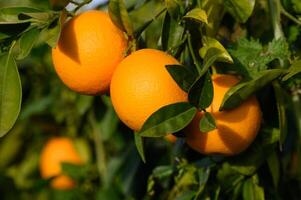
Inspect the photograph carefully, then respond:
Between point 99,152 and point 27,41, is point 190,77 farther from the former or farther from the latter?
point 99,152

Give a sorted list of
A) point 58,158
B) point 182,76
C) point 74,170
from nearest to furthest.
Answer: point 182,76 < point 74,170 < point 58,158

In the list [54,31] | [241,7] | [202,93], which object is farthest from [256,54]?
[54,31]

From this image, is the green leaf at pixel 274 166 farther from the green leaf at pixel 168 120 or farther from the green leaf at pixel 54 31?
the green leaf at pixel 54 31

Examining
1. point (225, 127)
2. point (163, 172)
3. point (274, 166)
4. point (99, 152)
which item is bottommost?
point (99, 152)

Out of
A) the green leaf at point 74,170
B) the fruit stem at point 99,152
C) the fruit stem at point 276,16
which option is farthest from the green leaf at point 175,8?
the green leaf at point 74,170

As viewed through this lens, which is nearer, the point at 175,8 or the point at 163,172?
the point at 175,8

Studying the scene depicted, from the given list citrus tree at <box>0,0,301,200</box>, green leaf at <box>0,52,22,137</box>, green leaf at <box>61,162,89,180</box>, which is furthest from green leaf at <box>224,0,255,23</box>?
green leaf at <box>61,162,89,180</box>
